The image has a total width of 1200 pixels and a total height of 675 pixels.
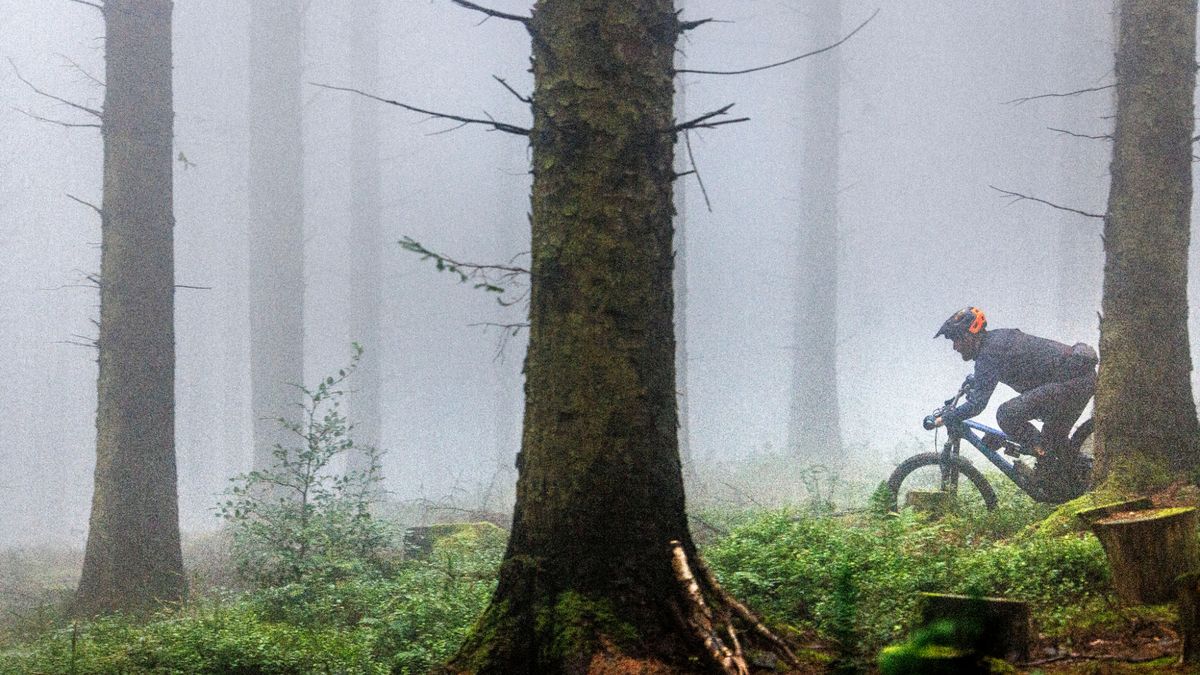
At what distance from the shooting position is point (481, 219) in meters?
51.0

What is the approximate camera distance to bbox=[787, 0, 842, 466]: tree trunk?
21.5 metres

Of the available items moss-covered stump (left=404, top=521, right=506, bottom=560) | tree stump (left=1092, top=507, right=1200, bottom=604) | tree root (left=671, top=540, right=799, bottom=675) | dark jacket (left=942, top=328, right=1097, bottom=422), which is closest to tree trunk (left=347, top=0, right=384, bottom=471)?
moss-covered stump (left=404, top=521, right=506, bottom=560)

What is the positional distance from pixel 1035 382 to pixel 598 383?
6305 millimetres

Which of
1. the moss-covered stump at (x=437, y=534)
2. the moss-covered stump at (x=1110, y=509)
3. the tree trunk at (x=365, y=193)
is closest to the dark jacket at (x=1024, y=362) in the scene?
the moss-covered stump at (x=1110, y=509)

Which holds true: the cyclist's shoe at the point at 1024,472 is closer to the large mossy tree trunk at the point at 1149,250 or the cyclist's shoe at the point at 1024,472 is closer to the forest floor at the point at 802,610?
the large mossy tree trunk at the point at 1149,250

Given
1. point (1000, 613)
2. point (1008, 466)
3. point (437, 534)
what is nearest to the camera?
point (1000, 613)

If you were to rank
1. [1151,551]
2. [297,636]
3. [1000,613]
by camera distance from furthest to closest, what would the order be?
1. [297,636]
2. [1151,551]
3. [1000,613]

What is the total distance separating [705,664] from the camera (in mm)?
3770

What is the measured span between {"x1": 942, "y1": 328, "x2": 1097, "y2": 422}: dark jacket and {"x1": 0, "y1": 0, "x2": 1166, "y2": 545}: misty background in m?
31.2

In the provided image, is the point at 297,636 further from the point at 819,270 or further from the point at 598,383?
the point at 819,270

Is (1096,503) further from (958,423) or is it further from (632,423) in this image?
(632,423)

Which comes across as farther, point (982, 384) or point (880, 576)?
point (982, 384)

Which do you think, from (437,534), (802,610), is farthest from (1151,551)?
(437,534)

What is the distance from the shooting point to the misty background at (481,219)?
44.7 meters
